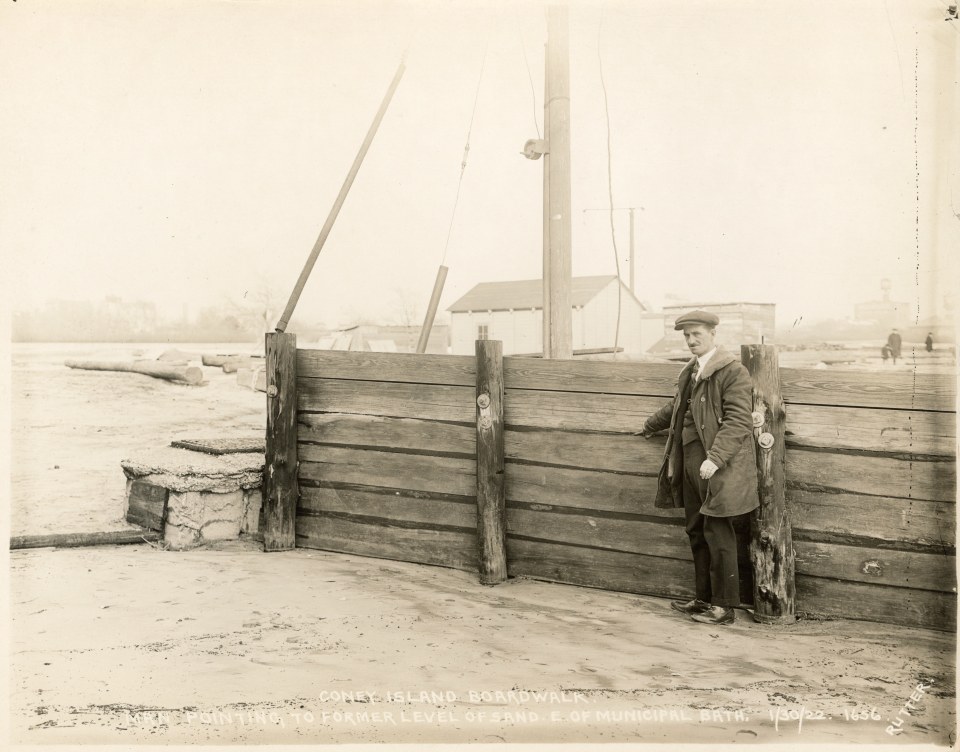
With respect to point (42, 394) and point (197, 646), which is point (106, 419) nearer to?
point (42, 394)

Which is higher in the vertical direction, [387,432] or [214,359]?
[214,359]

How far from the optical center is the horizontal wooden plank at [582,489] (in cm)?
457

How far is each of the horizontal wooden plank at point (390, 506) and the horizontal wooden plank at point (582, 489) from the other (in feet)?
1.24

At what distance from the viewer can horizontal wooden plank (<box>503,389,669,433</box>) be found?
458cm

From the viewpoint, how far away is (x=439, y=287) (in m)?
7.12

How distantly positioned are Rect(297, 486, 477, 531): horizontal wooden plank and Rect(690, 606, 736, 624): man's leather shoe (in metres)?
1.58

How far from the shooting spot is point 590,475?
15.4ft

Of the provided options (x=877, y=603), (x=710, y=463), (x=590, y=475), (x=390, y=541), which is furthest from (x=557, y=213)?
(x=877, y=603)

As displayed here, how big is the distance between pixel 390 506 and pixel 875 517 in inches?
119

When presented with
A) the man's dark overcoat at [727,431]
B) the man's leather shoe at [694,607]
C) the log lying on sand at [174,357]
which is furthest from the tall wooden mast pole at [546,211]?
the log lying on sand at [174,357]

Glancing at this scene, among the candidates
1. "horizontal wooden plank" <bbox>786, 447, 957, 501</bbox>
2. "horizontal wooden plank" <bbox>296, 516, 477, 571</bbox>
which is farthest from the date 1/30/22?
"horizontal wooden plank" <bbox>296, 516, 477, 571</bbox>

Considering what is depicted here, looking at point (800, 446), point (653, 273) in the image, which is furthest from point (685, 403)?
point (653, 273)

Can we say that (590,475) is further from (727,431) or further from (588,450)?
(727,431)

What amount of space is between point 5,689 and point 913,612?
14.6 feet
